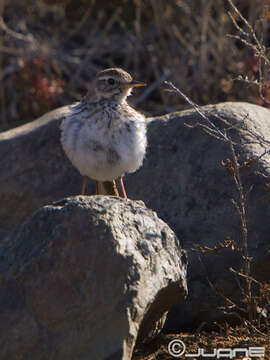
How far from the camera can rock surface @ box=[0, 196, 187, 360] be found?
3742mm

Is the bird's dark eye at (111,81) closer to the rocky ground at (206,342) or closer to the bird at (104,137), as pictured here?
the bird at (104,137)

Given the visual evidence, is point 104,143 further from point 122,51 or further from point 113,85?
point 122,51

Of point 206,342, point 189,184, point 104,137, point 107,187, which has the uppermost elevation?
point 104,137

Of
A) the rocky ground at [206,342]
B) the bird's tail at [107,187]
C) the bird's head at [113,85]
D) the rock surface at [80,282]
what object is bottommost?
the rocky ground at [206,342]

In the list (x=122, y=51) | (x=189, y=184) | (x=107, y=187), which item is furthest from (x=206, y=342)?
(x=122, y=51)

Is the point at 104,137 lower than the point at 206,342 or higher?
higher

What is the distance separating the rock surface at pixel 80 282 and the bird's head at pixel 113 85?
6.80 ft

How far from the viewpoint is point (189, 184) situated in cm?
578

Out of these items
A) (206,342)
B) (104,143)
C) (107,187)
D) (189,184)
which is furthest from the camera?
(107,187)

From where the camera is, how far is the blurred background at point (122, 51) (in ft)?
33.4

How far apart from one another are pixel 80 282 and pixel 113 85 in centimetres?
273

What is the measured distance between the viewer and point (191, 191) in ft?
18.8

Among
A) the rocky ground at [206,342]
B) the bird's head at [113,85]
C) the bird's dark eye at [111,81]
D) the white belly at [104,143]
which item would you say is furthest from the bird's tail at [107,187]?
the rocky ground at [206,342]

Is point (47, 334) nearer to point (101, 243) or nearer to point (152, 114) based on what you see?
A: point (101, 243)
